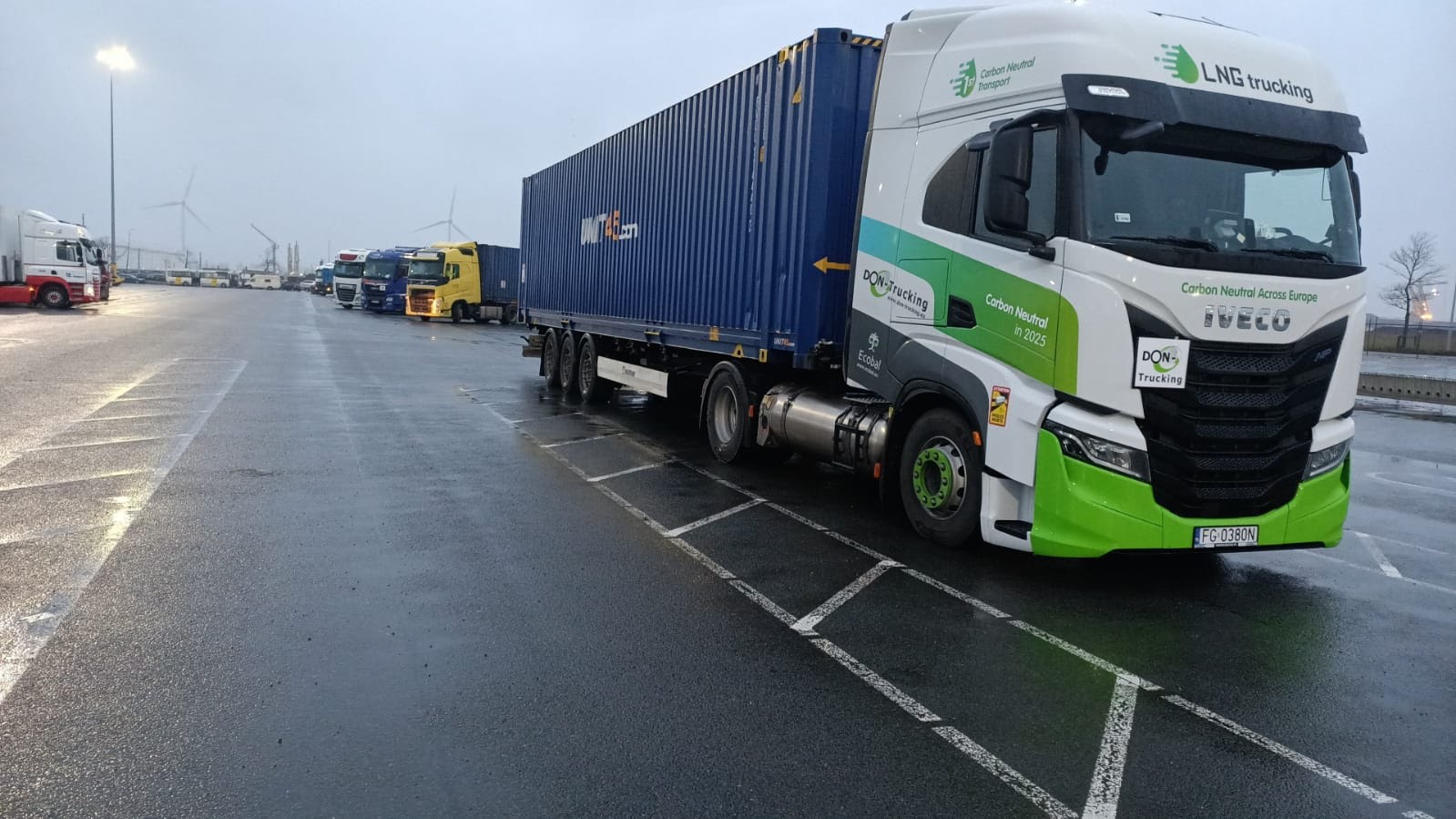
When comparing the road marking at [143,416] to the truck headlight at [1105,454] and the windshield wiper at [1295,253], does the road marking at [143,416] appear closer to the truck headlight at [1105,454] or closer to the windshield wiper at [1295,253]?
the truck headlight at [1105,454]

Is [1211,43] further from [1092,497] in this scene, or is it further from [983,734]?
[983,734]

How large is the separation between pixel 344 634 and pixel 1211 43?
237 inches

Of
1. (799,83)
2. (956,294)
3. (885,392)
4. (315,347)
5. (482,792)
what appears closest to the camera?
(482,792)

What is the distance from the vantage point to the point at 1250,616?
586 centimetres

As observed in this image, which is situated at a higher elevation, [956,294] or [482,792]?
[956,294]

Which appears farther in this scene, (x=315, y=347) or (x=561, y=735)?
(x=315, y=347)

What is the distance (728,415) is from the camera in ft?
35.0

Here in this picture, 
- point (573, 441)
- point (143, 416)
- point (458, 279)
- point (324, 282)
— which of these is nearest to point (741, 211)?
point (573, 441)

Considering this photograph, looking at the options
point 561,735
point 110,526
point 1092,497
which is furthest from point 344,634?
point 1092,497

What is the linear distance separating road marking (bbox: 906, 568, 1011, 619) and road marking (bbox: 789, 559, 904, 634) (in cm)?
19

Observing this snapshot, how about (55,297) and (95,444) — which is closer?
(95,444)

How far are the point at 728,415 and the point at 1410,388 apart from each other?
1926 cm

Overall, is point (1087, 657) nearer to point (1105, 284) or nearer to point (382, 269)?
point (1105, 284)

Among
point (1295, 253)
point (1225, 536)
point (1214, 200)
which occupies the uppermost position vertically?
point (1214, 200)
